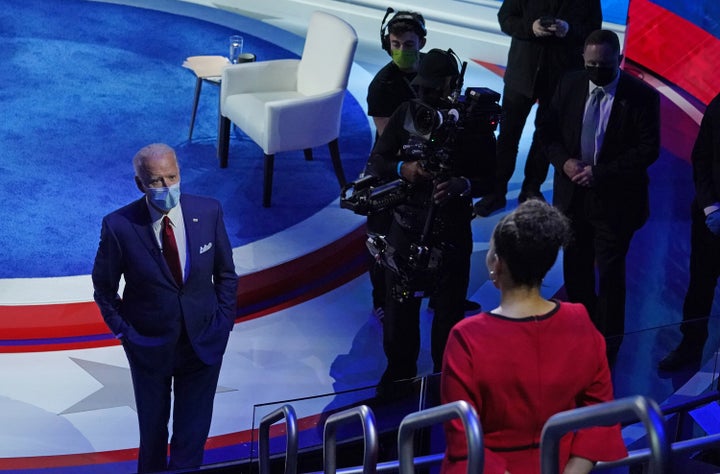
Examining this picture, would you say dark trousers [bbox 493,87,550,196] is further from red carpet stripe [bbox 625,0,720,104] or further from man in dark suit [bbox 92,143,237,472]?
man in dark suit [bbox 92,143,237,472]

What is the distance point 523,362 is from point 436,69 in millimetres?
2119

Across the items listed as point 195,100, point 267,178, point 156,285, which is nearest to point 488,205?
point 267,178

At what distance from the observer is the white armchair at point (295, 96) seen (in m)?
6.57

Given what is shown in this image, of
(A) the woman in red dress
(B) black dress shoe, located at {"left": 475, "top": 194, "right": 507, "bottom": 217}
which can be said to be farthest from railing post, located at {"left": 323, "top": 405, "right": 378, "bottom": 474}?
(B) black dress shoe, located at {"left": 475, "top": 194, "right": 507, "bottom": 217}

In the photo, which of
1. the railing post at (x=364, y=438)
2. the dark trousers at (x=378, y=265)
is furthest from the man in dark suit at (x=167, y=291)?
the railing post at (x=364, y=438)

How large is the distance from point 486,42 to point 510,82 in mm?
3963

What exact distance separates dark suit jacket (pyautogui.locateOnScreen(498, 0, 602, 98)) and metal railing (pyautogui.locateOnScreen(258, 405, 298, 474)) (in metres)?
3.61

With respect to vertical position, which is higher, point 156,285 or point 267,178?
point 156,285

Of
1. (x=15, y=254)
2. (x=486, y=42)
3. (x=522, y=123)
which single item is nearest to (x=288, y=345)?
(x=15, y=254)

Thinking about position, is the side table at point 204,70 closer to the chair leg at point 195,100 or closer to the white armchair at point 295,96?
the chair leg at point 195,100

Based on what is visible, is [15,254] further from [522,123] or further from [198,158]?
[522,123]

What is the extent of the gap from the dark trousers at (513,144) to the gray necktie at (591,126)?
1.25 m

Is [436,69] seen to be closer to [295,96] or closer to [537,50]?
[537,50]

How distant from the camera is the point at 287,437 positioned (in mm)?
2877
